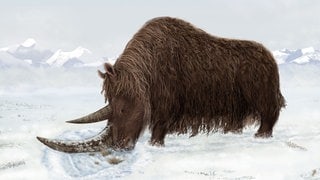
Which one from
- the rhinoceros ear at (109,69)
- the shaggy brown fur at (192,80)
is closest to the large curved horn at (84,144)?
the shaggy brown fur at (192,80)

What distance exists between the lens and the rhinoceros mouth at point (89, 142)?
259 inches

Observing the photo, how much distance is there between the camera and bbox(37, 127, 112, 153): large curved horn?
6574 millimetres

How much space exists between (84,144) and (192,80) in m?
1.51

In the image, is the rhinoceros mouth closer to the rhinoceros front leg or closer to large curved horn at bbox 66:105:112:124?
large curved horn at bbox 66:105:112:124

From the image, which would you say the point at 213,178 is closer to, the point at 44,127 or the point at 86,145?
the point at 86,145

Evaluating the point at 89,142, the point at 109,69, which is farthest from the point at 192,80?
the point at 89,142

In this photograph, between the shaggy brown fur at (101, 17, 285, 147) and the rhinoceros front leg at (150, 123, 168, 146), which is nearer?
the shaggy brown fur at (101, 17, 285, 147)

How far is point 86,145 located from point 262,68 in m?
2.46

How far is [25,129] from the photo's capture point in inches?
305

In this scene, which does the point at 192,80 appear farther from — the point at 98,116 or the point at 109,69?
the point at 98,116

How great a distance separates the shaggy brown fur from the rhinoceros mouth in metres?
0.20

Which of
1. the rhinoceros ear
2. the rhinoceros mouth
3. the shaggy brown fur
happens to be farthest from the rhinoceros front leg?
the rhinoceros ear

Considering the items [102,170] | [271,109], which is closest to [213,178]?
[102,170]

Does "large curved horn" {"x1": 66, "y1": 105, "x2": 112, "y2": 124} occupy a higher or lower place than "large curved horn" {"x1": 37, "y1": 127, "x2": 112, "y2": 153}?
higher
